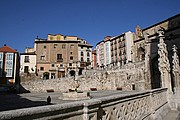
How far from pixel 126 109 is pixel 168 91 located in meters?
8.01

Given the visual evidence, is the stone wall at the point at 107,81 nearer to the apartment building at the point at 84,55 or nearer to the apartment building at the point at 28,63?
the apartment building at the point at 28,63

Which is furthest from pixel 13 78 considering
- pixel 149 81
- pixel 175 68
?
pixel 175 68

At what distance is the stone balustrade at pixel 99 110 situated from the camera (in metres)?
1.84

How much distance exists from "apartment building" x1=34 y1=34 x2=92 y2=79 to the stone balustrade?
41960 millimetres

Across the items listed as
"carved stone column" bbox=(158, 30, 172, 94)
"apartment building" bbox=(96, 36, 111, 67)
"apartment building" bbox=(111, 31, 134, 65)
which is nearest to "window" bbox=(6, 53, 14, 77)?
"apartment building" bbox=(96, 36, 111, 67)

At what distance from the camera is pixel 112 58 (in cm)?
5369

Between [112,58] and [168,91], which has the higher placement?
[112,58]

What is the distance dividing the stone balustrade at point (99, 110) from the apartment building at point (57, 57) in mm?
41960

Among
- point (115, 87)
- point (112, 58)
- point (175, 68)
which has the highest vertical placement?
point (112, 58)

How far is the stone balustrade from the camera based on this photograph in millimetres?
1841

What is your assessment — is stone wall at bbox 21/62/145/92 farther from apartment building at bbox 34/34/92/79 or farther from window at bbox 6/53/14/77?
apartment building at bbox 34/34/92/79

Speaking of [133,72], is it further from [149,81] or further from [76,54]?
[76,54]

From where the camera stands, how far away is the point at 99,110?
3078 mm

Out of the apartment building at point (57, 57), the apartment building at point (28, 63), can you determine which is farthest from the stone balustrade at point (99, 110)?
the apartment building at point (28, 63)
